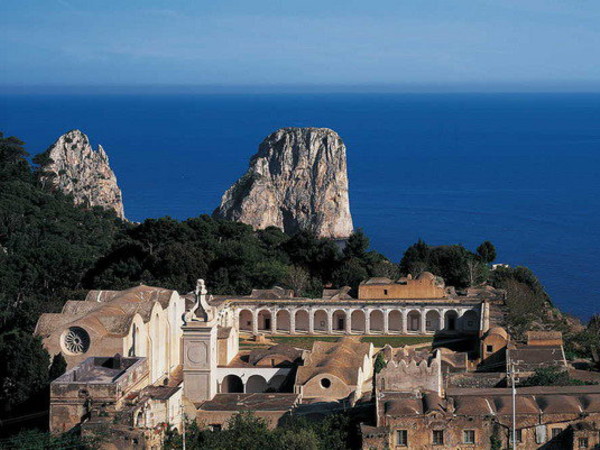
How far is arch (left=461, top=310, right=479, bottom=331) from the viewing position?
2330 inches

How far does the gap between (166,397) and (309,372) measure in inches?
396

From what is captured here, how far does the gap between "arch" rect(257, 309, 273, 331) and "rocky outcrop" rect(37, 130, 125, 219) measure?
159 ft

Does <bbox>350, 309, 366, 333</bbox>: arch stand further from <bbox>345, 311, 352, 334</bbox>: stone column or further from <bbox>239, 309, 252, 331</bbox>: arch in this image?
<bbox>239, 309, 252, 331</bbox>: arch

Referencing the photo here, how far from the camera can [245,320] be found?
199 ft

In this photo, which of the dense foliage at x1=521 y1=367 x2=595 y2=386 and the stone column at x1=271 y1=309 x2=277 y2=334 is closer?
the dense foliage at x1=521 y1=367 x2=595 y2=386

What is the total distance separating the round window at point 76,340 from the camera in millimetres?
41188

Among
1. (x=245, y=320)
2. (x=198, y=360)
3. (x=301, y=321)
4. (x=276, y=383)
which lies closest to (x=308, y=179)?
(x=301, y=321)

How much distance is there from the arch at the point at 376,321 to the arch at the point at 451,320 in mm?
3511

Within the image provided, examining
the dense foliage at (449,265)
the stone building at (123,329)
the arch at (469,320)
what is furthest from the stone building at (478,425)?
the dense foliage at (449,265)

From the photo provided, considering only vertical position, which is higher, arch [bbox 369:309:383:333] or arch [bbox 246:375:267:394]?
arch [bbox 246:375:267:394]

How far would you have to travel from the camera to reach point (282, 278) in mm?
64375

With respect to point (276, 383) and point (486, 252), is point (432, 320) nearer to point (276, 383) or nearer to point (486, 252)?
point (276, 383)

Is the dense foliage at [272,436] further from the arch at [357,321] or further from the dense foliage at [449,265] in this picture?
the dense foliage at [449,265]

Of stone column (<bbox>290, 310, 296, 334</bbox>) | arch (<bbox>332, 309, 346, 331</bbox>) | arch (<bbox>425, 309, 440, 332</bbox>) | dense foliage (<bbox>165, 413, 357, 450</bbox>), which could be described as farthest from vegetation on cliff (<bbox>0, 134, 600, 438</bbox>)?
dense foliage (<bbox>165, 413, 357, 450</bbox>)
